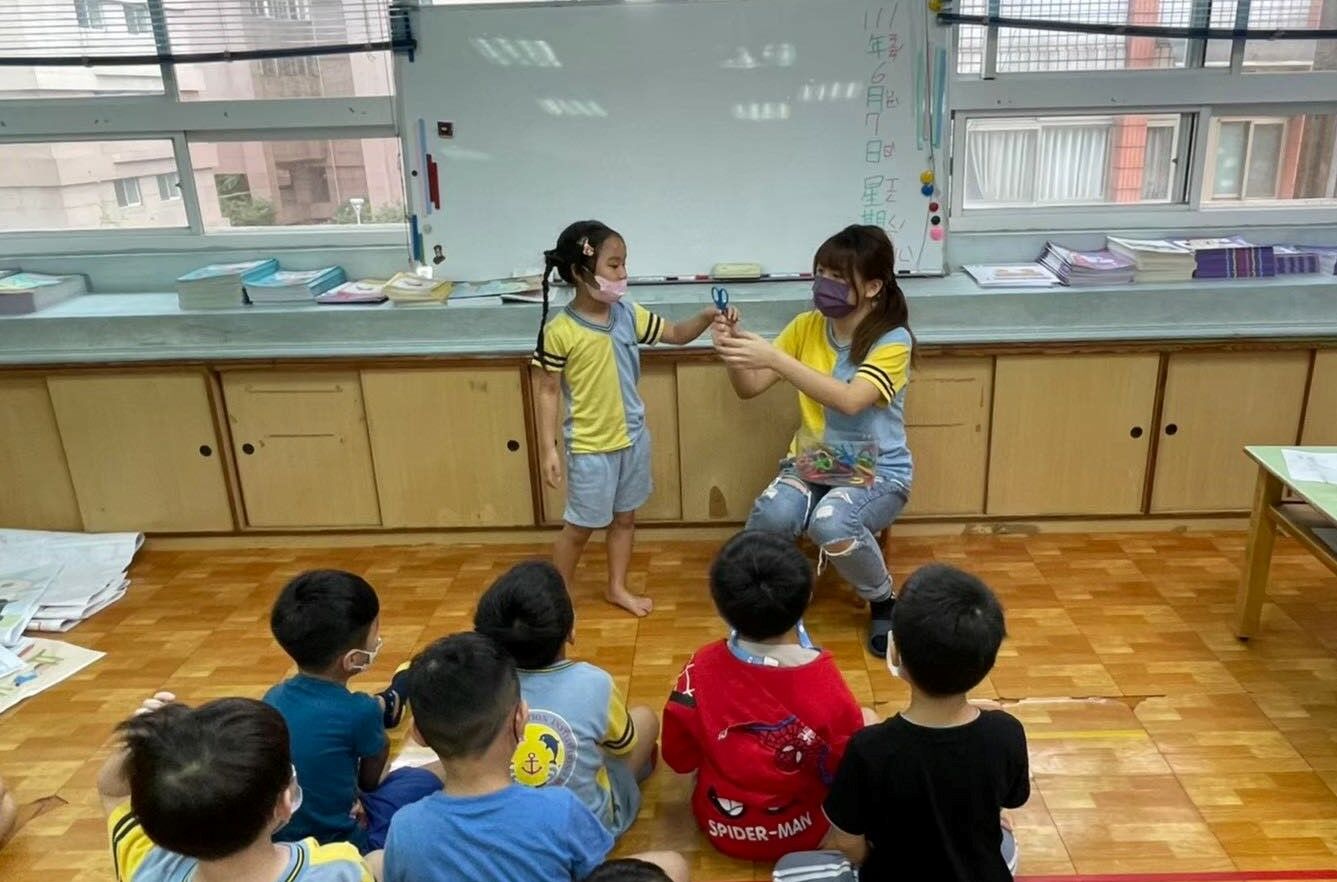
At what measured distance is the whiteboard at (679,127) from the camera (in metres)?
3.13

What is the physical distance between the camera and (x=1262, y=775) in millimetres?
2125

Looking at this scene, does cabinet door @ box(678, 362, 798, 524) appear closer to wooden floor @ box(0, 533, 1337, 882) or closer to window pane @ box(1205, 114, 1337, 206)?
wooden floor @ box(0, 533, 1337, 882)

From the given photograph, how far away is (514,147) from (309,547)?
58.6 inches

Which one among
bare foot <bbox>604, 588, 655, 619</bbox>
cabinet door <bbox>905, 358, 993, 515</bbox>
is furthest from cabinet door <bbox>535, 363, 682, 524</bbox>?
cabinet door <bbox>905, 358, 993, 515</bbox>

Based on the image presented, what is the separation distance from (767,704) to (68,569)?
256 cm

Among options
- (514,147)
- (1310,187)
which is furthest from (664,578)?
(1310,187)

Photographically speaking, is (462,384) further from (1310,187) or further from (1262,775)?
(1310,187)

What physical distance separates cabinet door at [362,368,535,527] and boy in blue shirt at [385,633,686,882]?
5.85 ft

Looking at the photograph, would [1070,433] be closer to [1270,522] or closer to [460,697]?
[1270,522]

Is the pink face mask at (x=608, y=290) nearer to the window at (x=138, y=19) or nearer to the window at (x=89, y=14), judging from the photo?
the window at (x=138, y=19)

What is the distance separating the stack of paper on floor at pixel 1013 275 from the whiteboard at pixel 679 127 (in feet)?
0.55

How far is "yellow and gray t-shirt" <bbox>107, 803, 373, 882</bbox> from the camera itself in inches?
49.9

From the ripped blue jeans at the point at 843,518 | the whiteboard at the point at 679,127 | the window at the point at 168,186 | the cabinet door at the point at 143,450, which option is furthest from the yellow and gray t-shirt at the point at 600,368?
the window at the point at 168,186

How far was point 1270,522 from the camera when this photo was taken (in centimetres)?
249
